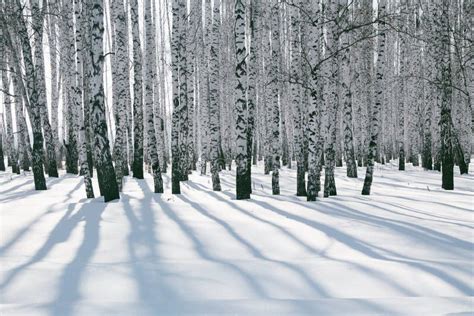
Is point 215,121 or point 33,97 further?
point 215,121

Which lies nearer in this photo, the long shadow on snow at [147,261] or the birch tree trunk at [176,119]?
the long shadow on snow at [147,261]

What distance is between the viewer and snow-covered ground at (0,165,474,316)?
3.13 meters

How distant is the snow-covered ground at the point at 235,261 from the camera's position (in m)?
3.13

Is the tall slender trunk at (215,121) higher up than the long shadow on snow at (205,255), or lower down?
higher up

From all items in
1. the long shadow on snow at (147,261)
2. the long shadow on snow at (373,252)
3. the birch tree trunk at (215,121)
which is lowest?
the long shadow on snow at (373,252)

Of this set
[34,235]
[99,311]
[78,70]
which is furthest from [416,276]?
[78,70]

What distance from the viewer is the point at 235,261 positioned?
445 cm

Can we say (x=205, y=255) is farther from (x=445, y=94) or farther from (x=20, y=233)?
(x=445, y=94)

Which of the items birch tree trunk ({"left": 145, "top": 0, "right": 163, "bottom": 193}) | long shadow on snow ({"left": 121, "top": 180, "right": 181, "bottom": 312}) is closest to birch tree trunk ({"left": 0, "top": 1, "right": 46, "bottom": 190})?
birch tree trunk ({"left": 145, "top": 0, "right": 163, "bottom": 193})

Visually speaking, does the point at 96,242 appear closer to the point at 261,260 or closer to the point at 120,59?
the point at 261,260

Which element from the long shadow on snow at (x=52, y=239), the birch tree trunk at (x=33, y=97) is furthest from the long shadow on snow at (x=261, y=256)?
the birch tree trunk at (x=33, y=97)

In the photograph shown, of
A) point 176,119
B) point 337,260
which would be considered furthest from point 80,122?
point 337,260

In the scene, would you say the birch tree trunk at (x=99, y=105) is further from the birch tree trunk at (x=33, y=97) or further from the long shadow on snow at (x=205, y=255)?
the birch tree trunk at (x=33, y=97)

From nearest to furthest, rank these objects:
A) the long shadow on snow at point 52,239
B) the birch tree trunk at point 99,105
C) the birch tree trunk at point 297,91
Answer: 1. the long shadow on snow at point 52,239
2. the birch tree trunk at point 99,105
3. the birch tree trunk at point 297,91
